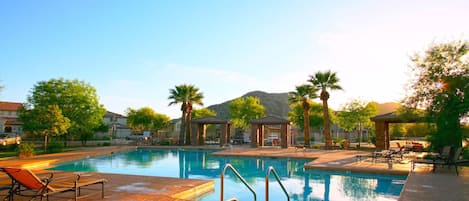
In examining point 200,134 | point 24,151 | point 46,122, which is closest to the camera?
point 24,151

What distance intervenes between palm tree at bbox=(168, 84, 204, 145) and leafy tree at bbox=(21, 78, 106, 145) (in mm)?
7600

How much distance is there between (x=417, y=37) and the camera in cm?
1474

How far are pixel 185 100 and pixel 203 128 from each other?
328cm

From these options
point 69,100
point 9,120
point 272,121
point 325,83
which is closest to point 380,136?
point 325,83

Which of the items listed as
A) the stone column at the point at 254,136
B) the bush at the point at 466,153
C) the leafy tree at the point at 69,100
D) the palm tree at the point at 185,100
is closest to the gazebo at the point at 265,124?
the stone column at the point at 254,136

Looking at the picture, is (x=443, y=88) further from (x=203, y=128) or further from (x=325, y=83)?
(x=203, y=128)

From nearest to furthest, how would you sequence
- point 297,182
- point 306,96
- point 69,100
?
point 297,182 → point 69,100 → point 306,96

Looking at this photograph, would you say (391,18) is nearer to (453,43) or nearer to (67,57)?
(453,43)

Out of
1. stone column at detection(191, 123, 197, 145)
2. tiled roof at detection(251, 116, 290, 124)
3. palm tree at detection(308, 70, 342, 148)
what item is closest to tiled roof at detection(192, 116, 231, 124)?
stone column at detection(191, 123, 197, 145)

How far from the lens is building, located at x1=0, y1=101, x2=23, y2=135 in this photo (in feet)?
142

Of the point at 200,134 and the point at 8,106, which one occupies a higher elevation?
the point at 8,106

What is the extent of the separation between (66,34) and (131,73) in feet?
26.5

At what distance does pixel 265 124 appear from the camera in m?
27.1

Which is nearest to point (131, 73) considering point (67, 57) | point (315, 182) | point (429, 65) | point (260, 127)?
point (67, 57)
